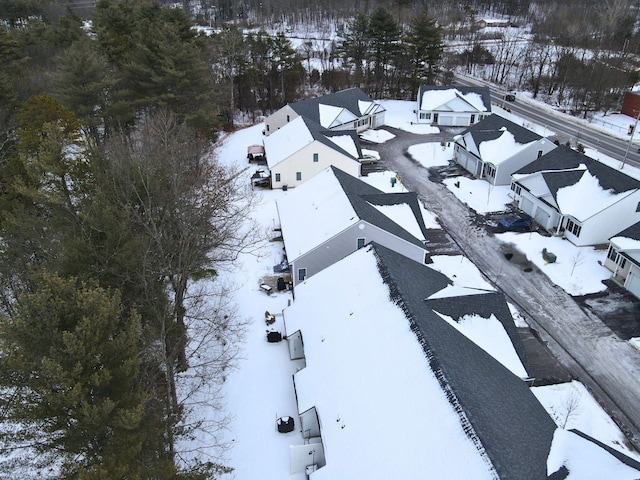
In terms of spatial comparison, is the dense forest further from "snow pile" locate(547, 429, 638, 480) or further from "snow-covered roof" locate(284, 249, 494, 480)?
"snow pile" locate(547, 429, 638, 480)

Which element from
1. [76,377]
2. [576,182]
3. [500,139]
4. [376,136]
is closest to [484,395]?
[76,377]

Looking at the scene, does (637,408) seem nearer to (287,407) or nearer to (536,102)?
(287,407)

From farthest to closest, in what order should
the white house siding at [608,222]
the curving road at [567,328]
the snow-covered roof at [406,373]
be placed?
the white house siding at [608,222] < the curving road at [567,328] < the snow-covered roof at [406,373]

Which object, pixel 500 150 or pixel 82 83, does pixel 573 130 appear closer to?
pixel 500 150

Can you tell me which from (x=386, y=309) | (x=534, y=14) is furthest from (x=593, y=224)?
(x=534, y=14)

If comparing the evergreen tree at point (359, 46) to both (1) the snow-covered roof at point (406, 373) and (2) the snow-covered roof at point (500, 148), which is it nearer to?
(2) the snow-covered roof at point (500, 148)

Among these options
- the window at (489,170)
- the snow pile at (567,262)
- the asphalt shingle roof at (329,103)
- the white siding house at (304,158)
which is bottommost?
the snow pile at (567,262)

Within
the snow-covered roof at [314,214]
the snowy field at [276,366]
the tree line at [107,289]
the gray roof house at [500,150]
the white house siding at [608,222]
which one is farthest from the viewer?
the gray roof house at [500,150]

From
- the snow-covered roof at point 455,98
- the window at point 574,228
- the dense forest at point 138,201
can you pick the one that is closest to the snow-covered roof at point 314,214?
the dense forest at point 138,201
